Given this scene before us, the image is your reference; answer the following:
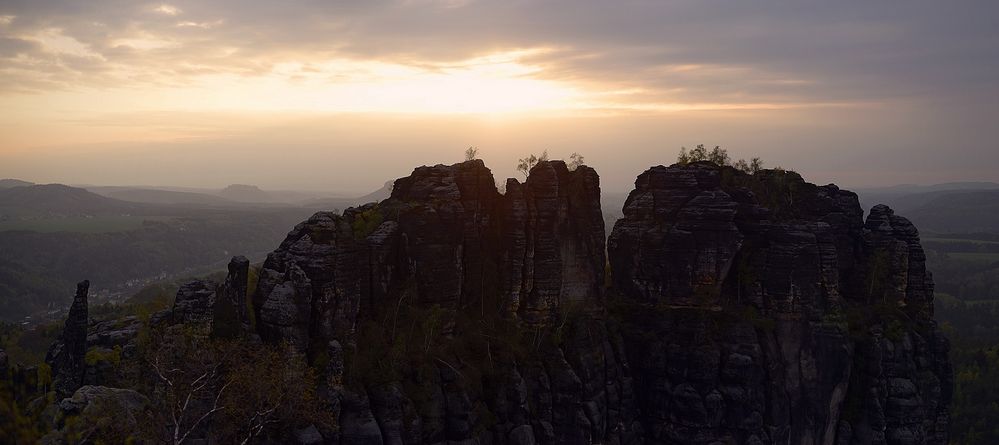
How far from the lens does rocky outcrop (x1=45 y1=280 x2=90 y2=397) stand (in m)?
36.4

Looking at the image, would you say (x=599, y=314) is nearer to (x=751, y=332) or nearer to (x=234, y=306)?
(x=751, y=332)

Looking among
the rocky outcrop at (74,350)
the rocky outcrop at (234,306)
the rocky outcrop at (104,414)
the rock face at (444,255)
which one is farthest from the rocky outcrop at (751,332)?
the rocky outcrop at (74,350)

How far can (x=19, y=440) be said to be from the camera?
18.8 m

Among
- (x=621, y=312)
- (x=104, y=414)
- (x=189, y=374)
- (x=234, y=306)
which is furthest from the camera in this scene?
(x=621, y=312)

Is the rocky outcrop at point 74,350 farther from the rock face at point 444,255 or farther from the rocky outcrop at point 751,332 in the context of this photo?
the rocky outcrop at point 751,332

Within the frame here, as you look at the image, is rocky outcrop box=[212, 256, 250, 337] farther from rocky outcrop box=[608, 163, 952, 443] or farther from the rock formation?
rocky outcrop box=[608, 163, 952, 443]

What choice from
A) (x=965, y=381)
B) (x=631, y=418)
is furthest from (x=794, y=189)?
(x=965, y=381)

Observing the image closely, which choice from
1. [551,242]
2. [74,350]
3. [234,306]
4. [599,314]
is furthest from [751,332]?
[74,350]

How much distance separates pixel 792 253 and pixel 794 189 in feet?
41.9

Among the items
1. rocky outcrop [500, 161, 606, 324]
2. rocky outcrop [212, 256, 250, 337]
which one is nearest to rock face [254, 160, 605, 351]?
rocky outcrop [500, 161, 606, 324]

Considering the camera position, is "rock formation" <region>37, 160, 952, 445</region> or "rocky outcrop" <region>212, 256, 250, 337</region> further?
"rock formation" <region>37, 160, 952, 445</region>

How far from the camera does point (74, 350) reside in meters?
37.2

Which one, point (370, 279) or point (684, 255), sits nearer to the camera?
point (370, 279)

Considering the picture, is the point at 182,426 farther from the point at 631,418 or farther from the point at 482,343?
the point at 631,418
